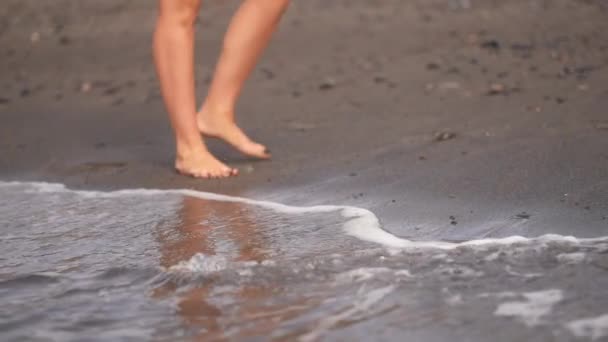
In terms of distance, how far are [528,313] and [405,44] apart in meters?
4.69

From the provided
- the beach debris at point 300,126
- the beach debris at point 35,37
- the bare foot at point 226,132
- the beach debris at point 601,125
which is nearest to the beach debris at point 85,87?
the beach debris at point 35,37

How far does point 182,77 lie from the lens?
3920mm

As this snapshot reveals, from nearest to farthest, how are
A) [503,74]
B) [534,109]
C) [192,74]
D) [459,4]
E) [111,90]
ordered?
[192,74] < [534,109] < [503,74] < [111,90] < [459,4]

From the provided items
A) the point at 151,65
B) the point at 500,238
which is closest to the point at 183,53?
the point at 500,238

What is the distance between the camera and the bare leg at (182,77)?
3879mm

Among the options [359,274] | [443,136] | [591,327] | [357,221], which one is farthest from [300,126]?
[591,327]

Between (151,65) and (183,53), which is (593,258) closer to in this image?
(183,53)

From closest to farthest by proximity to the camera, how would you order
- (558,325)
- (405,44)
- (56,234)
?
(558,325)
(56,234)
(405,44)

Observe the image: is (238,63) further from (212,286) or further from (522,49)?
(522,49)

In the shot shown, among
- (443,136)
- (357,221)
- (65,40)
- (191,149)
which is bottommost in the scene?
(357,221)

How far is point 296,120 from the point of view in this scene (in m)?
4.98

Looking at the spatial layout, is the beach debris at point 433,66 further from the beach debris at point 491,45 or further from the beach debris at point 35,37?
the beach debris at point 35,37

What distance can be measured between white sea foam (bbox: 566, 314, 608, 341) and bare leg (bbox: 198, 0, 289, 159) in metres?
2.16

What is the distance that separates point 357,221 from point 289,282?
63 centimetres
